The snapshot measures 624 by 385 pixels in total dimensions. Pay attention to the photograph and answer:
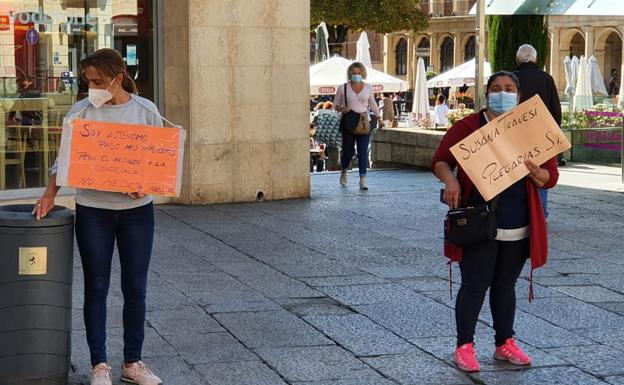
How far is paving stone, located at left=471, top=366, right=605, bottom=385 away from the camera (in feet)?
21.0

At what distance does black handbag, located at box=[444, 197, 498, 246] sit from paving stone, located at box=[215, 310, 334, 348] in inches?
47.4

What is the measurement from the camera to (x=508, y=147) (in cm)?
653

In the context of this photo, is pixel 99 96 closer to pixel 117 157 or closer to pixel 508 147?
pixel 117 157

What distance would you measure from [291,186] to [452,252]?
25.7 ft

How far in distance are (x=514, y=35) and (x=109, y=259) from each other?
52.8 ft

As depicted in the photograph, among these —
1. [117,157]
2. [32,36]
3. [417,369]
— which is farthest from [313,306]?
Result: [32,36]

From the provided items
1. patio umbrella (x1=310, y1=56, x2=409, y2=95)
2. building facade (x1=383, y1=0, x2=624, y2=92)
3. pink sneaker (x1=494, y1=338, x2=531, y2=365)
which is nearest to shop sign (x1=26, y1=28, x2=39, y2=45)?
pink sneaker (x1=494, y1=338, x2=531, y2=365)

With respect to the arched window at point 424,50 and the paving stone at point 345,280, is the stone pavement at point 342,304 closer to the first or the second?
the paving stone at point 345,280

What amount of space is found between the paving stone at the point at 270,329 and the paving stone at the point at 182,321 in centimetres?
10

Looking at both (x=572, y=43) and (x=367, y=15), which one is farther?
(x=572, y=43)

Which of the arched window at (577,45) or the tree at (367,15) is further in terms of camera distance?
the arched window at (577,45)

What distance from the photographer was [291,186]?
47.1 feet

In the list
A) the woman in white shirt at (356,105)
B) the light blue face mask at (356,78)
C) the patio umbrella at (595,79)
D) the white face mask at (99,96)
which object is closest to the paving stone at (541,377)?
the white face mask at (99,96)

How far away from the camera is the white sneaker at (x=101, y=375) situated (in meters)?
6.08
